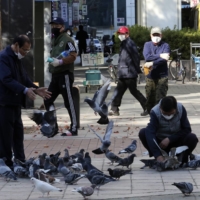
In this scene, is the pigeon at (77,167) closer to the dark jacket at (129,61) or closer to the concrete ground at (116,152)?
the concrete ground at (116,152)

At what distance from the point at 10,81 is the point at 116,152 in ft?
8.41

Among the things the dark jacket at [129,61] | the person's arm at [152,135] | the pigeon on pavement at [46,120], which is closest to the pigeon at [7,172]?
the person's arm at [152,135]

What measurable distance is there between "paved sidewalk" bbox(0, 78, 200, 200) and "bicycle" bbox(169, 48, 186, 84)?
12.7 feet

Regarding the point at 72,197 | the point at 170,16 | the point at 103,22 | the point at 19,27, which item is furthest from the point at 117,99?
the point at 103,22

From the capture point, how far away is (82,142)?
11.3 m

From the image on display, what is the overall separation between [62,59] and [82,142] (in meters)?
1.45

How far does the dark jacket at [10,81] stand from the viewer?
8.45 m

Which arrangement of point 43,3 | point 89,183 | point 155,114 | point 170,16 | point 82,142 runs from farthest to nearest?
point 170,16
point 43,3
point 82,142
point 155,114
point 89,183

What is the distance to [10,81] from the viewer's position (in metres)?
8.46

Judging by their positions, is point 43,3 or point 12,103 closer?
point 12,103

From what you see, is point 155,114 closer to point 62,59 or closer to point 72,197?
point 72,197

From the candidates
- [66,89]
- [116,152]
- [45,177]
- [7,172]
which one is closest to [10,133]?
A: [7,172]

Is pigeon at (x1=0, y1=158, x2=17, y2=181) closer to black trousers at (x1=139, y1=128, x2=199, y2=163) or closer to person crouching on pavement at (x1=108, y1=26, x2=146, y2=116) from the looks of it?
black trousers at (x1=139, y1=128, x2=199, y2=163)

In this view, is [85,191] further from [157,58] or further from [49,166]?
[157,58]
